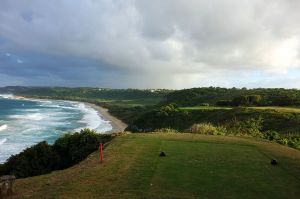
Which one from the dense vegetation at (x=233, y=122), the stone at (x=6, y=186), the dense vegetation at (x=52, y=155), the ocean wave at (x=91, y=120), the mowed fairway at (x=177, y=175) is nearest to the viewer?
the mowed fairway at (x=177, y=175)

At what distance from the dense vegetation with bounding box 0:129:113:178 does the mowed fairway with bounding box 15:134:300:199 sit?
→ 3.21 m

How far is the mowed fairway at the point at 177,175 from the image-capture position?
512 inches

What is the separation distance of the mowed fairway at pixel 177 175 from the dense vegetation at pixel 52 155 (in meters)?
3.21

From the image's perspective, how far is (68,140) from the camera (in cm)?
2616

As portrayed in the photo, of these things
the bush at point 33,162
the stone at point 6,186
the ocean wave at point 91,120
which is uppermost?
the stone at point 6,186

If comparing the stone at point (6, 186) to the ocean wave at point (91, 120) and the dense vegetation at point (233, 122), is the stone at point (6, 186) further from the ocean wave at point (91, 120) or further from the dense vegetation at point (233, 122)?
the ocean wave at point (91, 120)

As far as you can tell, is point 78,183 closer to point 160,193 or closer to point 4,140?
point 160,193

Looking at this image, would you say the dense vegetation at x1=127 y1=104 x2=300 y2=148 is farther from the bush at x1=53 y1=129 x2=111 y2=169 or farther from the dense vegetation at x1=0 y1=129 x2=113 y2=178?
the dense vegetation at x1=0 y1=129 x2=113 y2=178

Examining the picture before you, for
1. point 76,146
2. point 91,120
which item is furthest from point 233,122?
point 91,120

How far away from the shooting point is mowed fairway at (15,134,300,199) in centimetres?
1300

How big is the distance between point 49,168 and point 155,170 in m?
9.28

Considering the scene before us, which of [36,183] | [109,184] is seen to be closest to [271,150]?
[109,184]

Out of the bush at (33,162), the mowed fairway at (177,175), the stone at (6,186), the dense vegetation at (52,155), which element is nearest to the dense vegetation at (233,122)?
the mowed fairway at (177,175)

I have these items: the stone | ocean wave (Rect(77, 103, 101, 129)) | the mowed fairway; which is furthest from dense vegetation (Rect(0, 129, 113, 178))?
ocean wave (Rect(77, 103, 101, 129))
